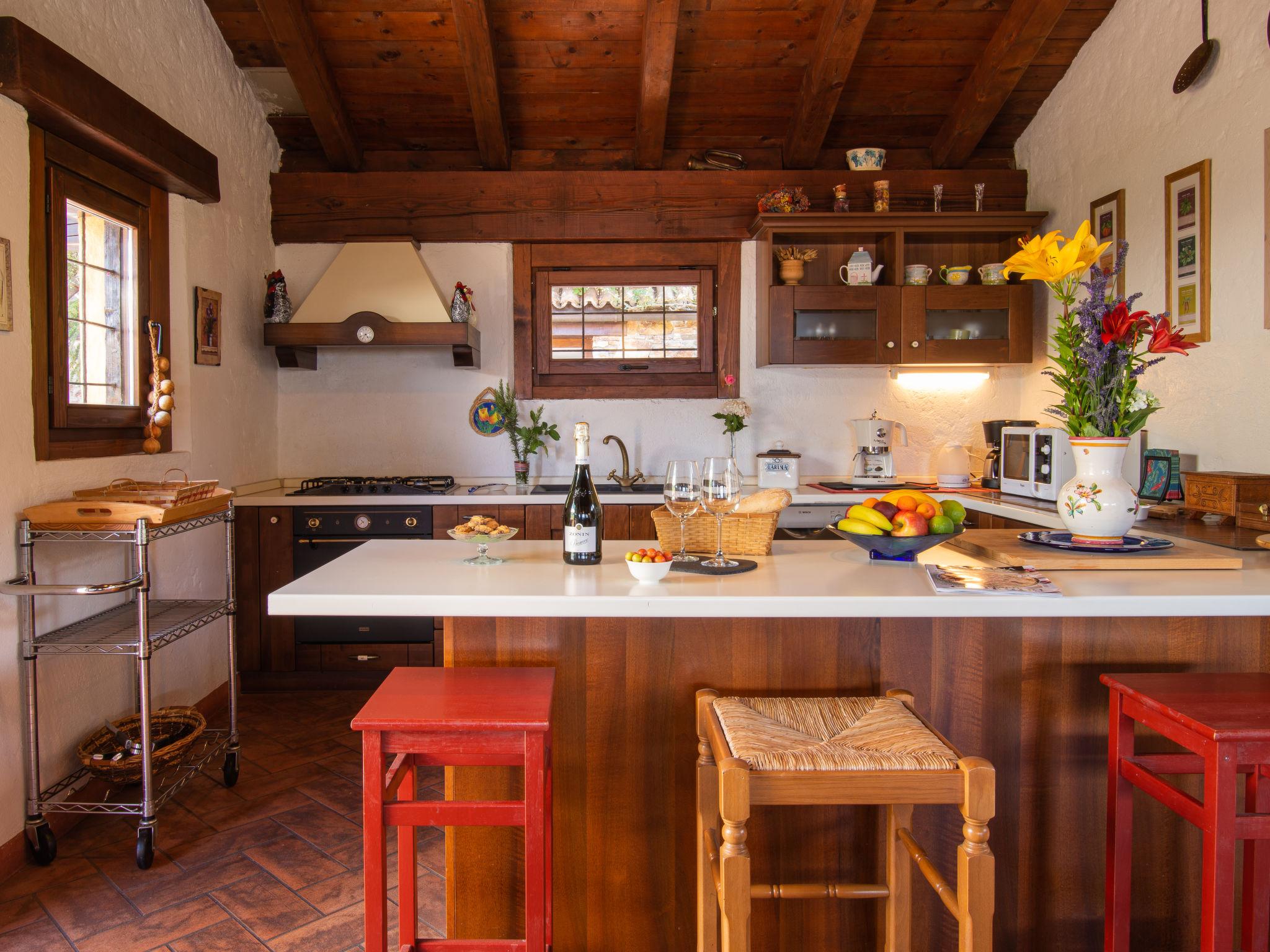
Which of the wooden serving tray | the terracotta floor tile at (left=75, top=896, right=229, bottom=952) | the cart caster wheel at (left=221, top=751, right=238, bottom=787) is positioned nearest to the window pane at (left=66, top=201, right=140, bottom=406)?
the wooden serving tray

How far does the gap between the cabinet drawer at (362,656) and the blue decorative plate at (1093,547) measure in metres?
2.91

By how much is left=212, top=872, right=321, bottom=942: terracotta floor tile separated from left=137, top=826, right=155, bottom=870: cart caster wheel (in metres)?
0.28

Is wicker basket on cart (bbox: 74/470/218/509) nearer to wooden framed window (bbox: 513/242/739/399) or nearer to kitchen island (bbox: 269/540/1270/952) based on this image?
kitchen island (bbox: 269/540/1270/952)

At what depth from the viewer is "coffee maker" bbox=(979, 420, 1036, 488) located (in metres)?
4.27

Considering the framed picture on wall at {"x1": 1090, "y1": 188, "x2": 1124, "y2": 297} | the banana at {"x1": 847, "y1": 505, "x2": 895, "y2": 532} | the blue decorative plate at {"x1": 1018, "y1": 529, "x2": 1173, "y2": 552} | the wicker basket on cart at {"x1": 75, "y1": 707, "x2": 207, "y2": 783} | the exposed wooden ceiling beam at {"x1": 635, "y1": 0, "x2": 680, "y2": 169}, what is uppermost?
the exposed wooden ceiling beam at {"x1": 635, "y1": 0, "x2": 680, "y2": 169}

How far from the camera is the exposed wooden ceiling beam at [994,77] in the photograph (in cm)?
382

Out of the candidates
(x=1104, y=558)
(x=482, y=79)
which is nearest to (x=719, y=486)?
(x=1104, y=558)

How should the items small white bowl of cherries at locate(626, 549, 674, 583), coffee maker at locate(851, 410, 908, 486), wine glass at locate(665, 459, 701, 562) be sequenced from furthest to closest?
coffee maker at locate(851, 410, 908, 486)
wine glass at locate(665, 459, 701, 562)
small white bowl of cherries at locate(626, 549, 674, 583)

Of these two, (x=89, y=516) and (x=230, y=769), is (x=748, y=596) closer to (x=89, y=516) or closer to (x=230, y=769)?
(x=89, y=516)

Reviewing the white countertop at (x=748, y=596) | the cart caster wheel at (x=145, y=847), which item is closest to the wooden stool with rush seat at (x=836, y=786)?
the white countertop at (x=748, y=596)

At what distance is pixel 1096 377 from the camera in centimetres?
203

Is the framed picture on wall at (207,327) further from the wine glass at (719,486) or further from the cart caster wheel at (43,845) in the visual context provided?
the wine glass at (719,486)

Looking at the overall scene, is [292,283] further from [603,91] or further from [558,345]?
[603,91]

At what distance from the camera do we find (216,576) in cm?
393
